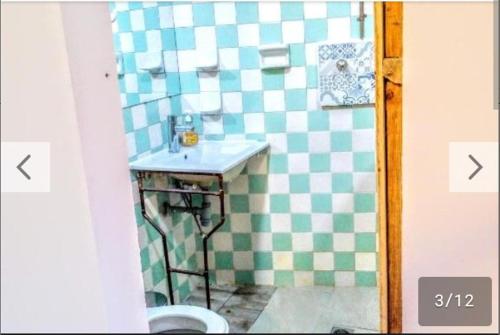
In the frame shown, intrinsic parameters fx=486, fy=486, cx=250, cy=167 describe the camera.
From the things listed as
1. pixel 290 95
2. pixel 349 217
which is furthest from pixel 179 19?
pixel 349 217

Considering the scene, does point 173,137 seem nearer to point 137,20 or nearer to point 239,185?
point 239,185

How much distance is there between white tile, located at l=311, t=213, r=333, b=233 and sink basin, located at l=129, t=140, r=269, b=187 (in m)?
0.44

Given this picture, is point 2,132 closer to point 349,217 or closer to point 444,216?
point 444,216

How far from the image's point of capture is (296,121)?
233cm

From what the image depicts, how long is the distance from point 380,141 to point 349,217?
1759mm

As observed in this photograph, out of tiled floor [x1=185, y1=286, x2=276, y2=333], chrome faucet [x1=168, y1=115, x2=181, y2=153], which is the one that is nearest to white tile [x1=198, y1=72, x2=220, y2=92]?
chrome faucet [x1=168, y1=115, x2=181, y2=153]

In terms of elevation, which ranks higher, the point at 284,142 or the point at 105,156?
the point at 105,156

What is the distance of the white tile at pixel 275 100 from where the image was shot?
2.32 metres

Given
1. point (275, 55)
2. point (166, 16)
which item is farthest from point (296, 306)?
point (166, 16)

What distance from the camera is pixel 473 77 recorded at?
2.13 feet

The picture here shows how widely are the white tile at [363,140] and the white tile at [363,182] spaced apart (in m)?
0.13

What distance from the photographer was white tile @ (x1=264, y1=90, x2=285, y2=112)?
2.32 m

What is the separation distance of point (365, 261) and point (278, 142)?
2.45 ft

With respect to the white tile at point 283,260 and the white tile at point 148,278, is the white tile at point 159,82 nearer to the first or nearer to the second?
the white tile at point 148,278
